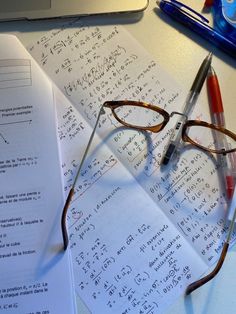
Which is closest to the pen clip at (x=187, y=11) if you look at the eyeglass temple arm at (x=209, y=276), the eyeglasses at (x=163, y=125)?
the eyeglasses at (x=163, y=125)

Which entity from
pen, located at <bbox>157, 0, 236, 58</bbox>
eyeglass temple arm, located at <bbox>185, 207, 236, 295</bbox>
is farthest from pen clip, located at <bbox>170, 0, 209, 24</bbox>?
eyeglass temple arm, located at <bbox>185, 207, 236, 295</bbox>

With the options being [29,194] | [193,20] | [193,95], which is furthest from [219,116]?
[29,194]

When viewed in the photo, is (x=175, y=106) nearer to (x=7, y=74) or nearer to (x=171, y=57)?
(x=171, y=57)

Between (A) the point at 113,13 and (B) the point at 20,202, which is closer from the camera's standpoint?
(B) the point at 20,202

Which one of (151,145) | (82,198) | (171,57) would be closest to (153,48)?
(171,57)

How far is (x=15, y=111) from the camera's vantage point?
655mm

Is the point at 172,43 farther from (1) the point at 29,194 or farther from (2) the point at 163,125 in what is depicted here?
(1) the point at 29,194

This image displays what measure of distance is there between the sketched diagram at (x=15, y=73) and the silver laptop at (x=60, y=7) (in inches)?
3.2

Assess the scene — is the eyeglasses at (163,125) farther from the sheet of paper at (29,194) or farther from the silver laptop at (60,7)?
the silver laptop at (60,7)

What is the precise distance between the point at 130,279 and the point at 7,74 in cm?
36

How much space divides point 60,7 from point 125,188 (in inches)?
12.7

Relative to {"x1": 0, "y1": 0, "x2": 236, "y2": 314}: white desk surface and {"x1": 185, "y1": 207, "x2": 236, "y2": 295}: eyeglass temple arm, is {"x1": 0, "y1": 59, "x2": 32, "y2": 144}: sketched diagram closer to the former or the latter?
{"x1": 0, "y1": 0, "x2": 236, "y2": 314}: white desk surface

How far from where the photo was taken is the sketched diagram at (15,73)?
0.67 metres

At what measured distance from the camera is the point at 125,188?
0.62 metres
